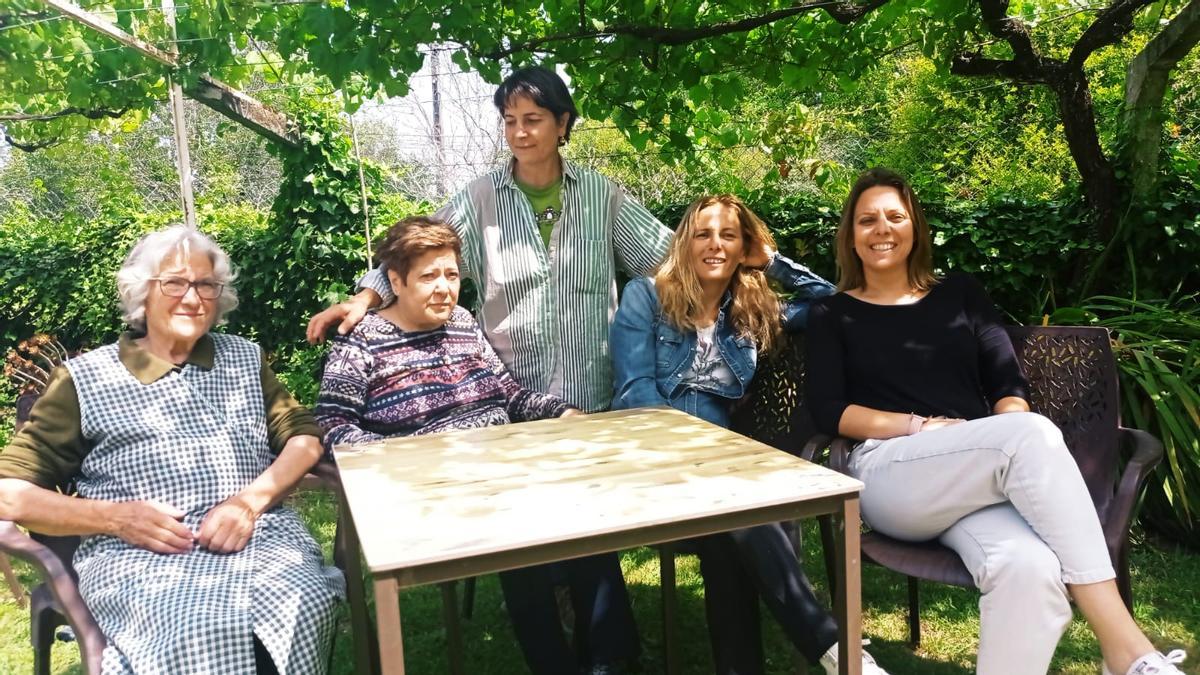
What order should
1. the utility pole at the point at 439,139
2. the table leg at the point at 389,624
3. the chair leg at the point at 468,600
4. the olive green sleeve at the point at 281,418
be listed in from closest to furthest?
the table leg at the point at 389,624, the olive green sleeve at the point at 281,418, the chair leg at the point at 468,600, the utility pole at the point at 439,139

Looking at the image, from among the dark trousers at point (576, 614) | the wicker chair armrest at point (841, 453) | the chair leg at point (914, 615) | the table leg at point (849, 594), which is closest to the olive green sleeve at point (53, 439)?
the dark trousers at point (576, 614)

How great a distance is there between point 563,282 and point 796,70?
1.81 m

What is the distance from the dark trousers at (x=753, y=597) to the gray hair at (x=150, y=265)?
1445 mm

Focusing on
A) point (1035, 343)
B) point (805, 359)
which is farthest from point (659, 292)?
point (1035, 343)

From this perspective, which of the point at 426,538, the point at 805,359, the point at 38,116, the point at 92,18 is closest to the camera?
the point at 426,538

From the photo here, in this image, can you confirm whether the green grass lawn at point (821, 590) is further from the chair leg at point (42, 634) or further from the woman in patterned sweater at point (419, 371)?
the chair leg at point (42, 634)

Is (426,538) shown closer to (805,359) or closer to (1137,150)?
(805,359)

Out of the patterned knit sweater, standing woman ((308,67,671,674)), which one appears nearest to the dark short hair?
standing woman ((308,67,671,674))

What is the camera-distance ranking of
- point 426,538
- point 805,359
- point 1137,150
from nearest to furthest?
point 426,538, point 805,359, point 1137,150

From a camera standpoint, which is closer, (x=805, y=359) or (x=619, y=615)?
(x=619, y=615)

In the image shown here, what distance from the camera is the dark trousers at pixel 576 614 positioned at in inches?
83.8

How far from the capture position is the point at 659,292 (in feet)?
8.47

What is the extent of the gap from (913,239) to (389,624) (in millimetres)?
1879

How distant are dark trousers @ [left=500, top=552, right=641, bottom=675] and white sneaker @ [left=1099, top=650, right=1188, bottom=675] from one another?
113 cm
